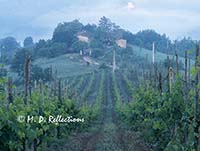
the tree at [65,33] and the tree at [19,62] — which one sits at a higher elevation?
the tree at [65,33]

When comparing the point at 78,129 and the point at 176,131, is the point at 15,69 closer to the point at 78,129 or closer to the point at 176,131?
the point at 78,129

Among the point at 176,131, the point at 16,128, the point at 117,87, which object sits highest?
the point at 16,128

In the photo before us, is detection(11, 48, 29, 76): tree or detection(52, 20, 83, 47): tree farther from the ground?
detection(52, 20, 83, 47): tree

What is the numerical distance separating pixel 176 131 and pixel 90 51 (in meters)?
99.1

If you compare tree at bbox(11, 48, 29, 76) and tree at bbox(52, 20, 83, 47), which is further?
tree at bbox(52, 20, 83, 47)

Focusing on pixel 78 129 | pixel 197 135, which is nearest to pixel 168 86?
pixel 197 135

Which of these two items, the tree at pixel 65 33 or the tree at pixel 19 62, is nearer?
the tree at pixel 19 62

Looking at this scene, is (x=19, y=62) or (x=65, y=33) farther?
(x=65, y=33)

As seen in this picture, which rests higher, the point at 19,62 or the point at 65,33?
the point at 65,33

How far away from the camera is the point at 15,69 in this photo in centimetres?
8112

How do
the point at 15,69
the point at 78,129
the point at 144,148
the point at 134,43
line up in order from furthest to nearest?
the point at 134,43 < the point at 15,69 < the point at 78,129 < the point at 144,148

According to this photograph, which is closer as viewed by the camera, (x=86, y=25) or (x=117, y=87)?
(x=117, y=87)

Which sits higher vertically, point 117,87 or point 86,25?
point 86,25

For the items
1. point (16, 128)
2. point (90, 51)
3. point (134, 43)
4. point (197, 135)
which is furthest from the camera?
point (134, 43)
